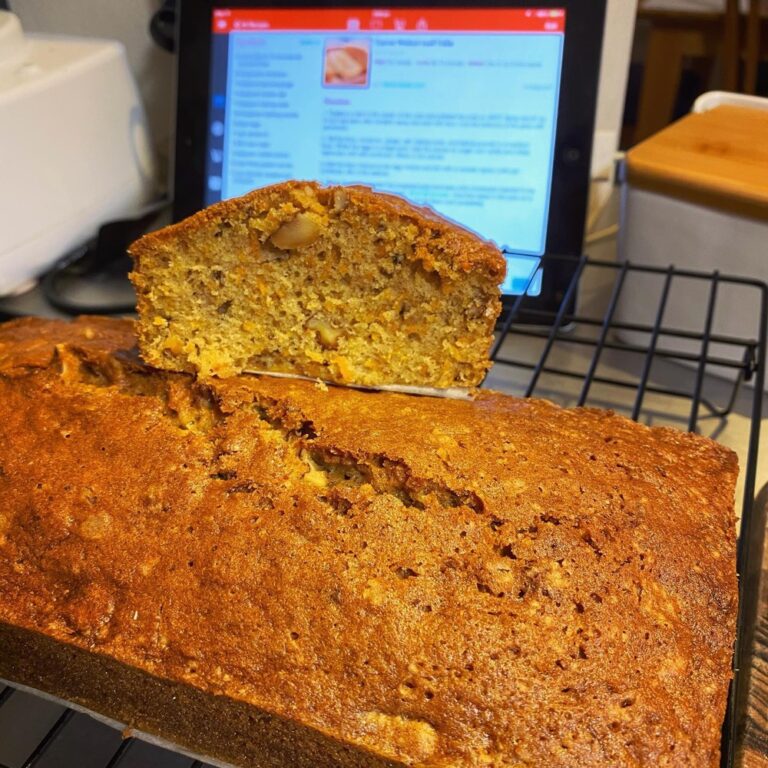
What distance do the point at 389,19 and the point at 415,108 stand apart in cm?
18

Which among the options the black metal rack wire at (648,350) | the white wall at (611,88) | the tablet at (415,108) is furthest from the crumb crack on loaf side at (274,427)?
the white wall at (611,88)

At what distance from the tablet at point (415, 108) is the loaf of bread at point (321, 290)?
1.72ft

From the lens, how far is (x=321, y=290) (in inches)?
32.7

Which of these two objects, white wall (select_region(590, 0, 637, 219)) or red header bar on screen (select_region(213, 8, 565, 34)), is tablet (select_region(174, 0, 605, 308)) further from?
white wall (select_region(590, 0, 637, 219))

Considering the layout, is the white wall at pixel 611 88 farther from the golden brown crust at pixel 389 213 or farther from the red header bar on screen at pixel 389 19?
the golden brown crust at pixel 389 213

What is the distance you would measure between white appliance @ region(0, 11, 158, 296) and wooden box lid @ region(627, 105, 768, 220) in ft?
3.64

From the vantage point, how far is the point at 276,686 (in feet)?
2.18

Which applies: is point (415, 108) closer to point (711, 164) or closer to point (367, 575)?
point (711, 164)

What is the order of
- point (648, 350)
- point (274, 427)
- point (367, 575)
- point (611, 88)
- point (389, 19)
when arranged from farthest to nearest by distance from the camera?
point (611, 88) < point (389, 19) < point (648, 350) < point (274, 427) < point (367, 575)

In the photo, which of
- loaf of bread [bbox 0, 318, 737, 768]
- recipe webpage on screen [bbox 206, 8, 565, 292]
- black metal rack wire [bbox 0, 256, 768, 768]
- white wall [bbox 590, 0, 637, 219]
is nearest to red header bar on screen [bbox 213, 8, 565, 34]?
recipe webpage on screen [bbox 206, 8, 565, 292]

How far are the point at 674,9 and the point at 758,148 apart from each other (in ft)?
9.92

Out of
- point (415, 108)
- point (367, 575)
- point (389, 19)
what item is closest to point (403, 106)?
point (415, 108)

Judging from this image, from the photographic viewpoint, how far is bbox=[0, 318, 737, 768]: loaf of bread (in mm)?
641

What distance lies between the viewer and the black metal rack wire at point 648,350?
1.10 metres
